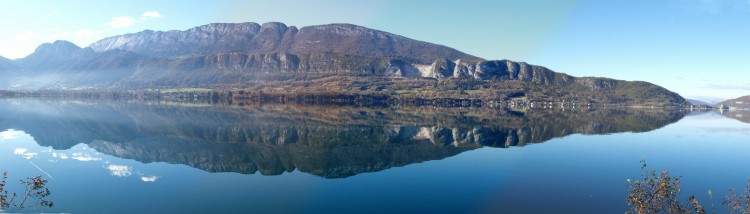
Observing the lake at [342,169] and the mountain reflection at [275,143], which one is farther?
the mountain reflection at [275,143]

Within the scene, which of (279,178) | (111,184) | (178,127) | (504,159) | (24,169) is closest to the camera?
(111,184)

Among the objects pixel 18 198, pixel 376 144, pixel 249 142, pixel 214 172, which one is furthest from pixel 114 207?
pixel 376 144

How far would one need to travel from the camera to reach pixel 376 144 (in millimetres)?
51438

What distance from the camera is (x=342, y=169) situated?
114 ft

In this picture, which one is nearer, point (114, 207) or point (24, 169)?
point (114, 207)

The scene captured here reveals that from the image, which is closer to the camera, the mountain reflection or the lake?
the lake

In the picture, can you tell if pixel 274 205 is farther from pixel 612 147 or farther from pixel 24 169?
pixel 612 147

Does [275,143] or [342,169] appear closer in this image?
[342,169]

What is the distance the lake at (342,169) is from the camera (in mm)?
24078

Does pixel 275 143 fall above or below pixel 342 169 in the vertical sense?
above

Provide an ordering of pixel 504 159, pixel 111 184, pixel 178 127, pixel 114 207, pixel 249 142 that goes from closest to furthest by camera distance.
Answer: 1. pixel 114 207
2. pixel 111 184
3. pixel 504 159
4. pixel 249 142
5. pixel 178 127

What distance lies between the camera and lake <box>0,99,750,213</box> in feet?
79.0

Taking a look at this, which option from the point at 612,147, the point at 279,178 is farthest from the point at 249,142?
the point at 612,147

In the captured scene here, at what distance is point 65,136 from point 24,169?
2397 centimetres
